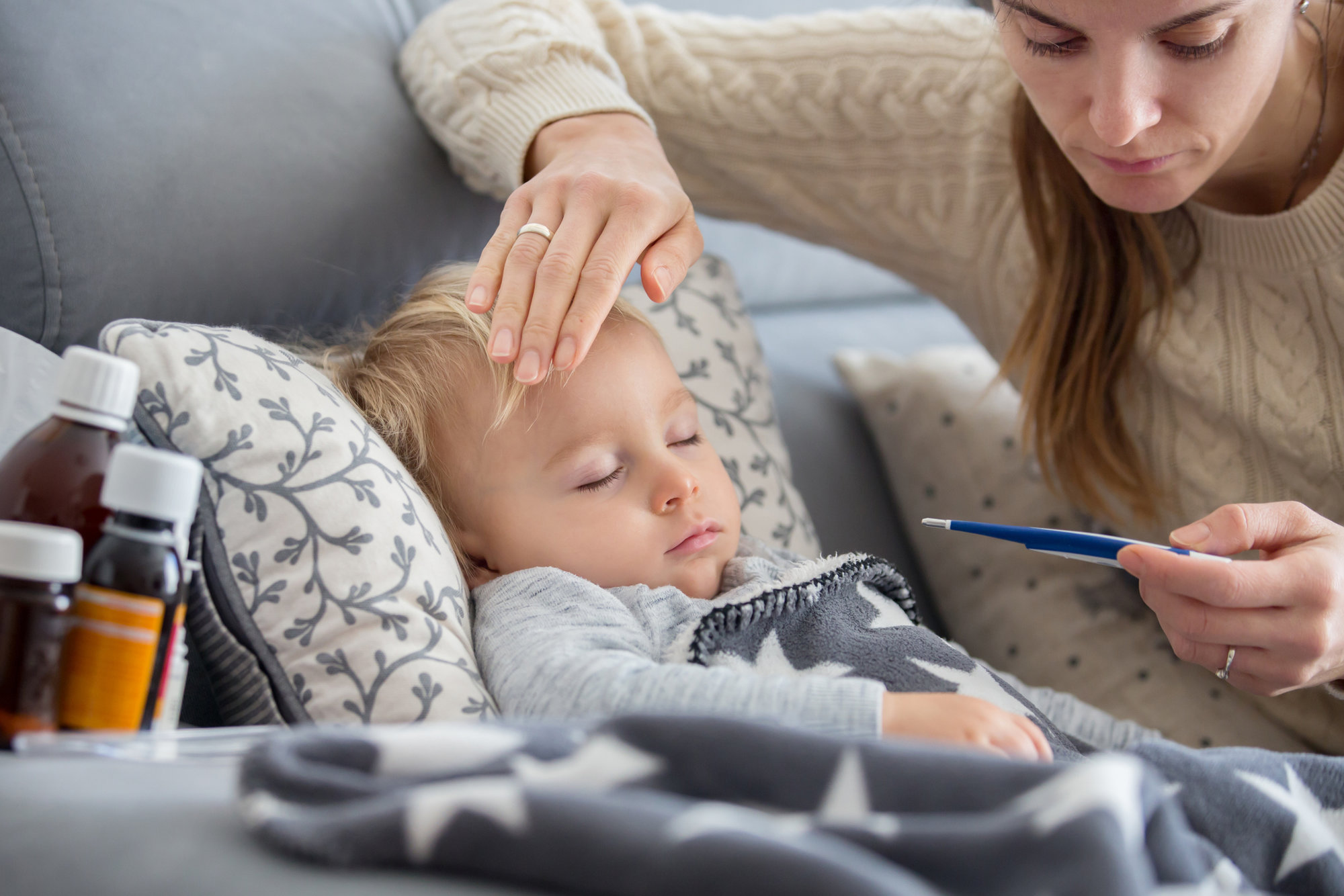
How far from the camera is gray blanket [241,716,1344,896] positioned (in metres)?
0.41

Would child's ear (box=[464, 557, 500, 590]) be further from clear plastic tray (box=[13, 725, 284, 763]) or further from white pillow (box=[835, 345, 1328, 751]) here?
white pillow (box=[835, 345, 1328, 751])

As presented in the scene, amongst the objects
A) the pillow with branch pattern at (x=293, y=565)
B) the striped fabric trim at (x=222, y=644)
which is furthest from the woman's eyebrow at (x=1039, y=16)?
the striped fabric trim at (x=222, y=644)

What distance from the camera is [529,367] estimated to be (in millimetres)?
782

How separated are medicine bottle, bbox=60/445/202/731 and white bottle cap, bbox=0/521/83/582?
2 centimetres

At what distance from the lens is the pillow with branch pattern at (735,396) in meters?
1.22

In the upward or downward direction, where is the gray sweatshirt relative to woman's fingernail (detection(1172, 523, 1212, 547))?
downward

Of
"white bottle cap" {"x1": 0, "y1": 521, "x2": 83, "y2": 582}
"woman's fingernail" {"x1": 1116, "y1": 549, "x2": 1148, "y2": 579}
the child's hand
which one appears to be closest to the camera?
"white bottle cap" {"x1": 0, "y1": 521, "x2": 83, "y2": 582}

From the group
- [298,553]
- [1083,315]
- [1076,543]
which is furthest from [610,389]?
[1083,315]

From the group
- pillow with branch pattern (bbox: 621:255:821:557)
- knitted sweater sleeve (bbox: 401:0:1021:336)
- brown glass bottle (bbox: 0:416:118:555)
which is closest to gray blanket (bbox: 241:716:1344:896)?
brown glass bottle (bbox: 0:416:118:555)

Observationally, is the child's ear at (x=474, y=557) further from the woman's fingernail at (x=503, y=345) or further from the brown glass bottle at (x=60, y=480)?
Answer: the brown glass bottle at (x=60, y=480)

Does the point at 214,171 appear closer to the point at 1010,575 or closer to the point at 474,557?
the point at 474,557

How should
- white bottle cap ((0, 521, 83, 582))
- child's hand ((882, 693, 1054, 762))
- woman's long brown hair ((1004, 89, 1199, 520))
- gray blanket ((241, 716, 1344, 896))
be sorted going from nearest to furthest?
1. gray blanket ((241, 716, 1344, 896))
2. white bottle cap ((0, 521, 83, 582))
3. child's hand ((882, 693, 1054, 762))
4. woman's long brown hair ((1004, 89, 1199, 520))

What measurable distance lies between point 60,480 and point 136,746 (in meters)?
0.16

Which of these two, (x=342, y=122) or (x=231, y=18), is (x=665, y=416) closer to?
(x=342, y=122)
